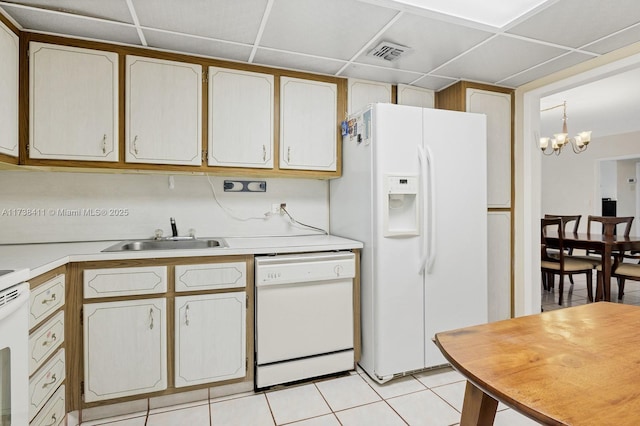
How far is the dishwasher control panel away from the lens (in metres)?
2.14

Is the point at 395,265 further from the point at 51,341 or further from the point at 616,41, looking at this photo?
the point at 616,41

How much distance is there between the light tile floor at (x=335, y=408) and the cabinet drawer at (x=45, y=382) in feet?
1.30

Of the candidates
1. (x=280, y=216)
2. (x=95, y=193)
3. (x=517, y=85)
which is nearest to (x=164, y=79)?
(x=95, y=193)

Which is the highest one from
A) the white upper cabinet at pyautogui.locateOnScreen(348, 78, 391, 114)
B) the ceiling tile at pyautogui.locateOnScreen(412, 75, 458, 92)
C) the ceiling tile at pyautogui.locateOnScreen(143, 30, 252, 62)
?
the ceiling tile at pyautogui.locateOnScreen(143, 30, 252, 62)

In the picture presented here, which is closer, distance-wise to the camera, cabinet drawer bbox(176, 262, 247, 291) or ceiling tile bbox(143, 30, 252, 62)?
cabinet drawer bbox(176, 262, 247, 291)

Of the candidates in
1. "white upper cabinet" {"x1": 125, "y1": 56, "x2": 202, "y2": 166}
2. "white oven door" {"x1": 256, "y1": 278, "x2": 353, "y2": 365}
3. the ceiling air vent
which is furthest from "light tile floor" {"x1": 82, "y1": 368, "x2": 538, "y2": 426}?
the ceiling air vent

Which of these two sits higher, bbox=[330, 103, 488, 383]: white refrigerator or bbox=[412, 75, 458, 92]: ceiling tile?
bbox=[412, 75, 458, 92]: ceiling tile

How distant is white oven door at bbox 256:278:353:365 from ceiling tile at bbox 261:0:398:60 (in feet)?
5.14

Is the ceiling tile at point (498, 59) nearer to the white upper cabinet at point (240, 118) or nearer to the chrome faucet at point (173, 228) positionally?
the white upper cabinet at point (240, 118)

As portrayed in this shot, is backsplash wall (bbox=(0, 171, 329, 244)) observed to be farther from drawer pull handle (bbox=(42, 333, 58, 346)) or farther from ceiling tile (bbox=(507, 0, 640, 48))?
ceiling tile (bbox=(507, 0, 640, 48))

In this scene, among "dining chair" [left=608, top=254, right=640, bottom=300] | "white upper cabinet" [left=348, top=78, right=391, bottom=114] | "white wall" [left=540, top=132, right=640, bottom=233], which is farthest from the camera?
"white wall" [left=540, top=132, right=640, bottom=233]

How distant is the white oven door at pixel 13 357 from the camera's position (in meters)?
1.16

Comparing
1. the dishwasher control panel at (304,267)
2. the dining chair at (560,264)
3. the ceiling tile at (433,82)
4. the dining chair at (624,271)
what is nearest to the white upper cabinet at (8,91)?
the dishwasher control panel at (304,267)

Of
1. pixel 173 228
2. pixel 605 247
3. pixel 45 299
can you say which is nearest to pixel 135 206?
pixel 173 228
